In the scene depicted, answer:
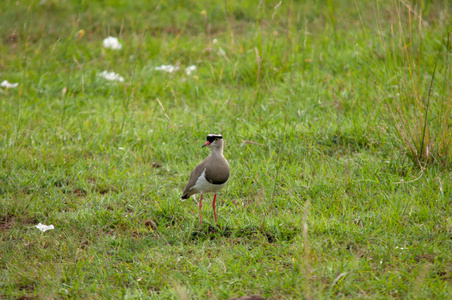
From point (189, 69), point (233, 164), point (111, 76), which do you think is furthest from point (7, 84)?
point (233, 164)

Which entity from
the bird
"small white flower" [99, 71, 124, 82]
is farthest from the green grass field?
the bird

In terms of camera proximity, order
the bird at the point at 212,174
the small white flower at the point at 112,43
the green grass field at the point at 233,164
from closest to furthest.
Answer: the green grass field at the point at 233,164 → the bird at the point at 212,174 → the small white flower at the point at 112,43

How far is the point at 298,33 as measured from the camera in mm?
6746

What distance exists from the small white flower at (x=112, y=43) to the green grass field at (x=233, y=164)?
0.38 ft

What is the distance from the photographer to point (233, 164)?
186 inches

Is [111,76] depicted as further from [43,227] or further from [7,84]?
[43,227]

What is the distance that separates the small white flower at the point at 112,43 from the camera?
6632mm

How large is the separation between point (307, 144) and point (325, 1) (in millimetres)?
3958

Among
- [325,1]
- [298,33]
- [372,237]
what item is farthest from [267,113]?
[325,1]

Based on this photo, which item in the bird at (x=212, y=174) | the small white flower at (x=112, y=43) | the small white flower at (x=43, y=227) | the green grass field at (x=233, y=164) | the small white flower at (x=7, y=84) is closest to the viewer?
the green grass field at (x=233, y=164)

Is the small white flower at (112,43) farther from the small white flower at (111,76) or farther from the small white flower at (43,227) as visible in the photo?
the small white flower at (43,227)

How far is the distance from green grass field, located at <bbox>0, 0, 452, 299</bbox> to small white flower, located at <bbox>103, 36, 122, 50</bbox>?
4.6 inches

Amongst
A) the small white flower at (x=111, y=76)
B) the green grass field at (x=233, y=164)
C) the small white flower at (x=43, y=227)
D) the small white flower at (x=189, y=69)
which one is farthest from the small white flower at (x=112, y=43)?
the small white flower at (x=43, y=227)

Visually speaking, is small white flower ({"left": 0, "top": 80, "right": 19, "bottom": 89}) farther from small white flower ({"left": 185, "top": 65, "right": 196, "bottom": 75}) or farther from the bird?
the bird
